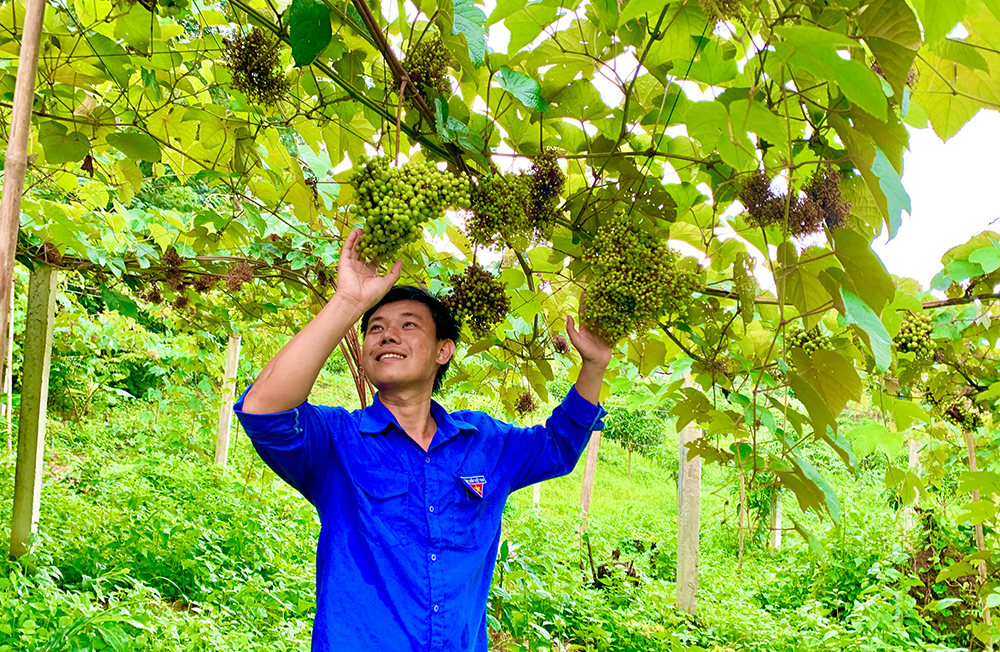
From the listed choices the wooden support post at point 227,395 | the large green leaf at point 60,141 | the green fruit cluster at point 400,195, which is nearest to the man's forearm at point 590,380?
the green fruit cluster at point 400,195

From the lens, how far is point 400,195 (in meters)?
0.96

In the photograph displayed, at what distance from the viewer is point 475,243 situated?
1257 millimetres

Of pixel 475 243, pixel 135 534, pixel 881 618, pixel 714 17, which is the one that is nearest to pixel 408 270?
pixel 475 243

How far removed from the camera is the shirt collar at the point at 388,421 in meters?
1.59

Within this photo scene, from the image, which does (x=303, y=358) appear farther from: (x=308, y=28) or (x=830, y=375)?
(x=830, y=375)

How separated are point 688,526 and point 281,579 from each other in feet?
8.48

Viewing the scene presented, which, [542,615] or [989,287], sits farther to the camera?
[542,615]

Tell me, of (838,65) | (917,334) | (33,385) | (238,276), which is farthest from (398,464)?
(33,385)

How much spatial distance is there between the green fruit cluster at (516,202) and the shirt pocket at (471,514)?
617 millimetres

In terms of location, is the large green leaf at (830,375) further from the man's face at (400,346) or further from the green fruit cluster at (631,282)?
the man's face at (400,346)

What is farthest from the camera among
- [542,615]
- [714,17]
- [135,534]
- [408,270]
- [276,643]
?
[135,534]

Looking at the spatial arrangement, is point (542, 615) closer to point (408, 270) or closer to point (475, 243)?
point (408, 270)

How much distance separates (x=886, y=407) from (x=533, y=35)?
1519 mm

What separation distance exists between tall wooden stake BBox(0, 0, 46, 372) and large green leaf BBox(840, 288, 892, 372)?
959 mm
